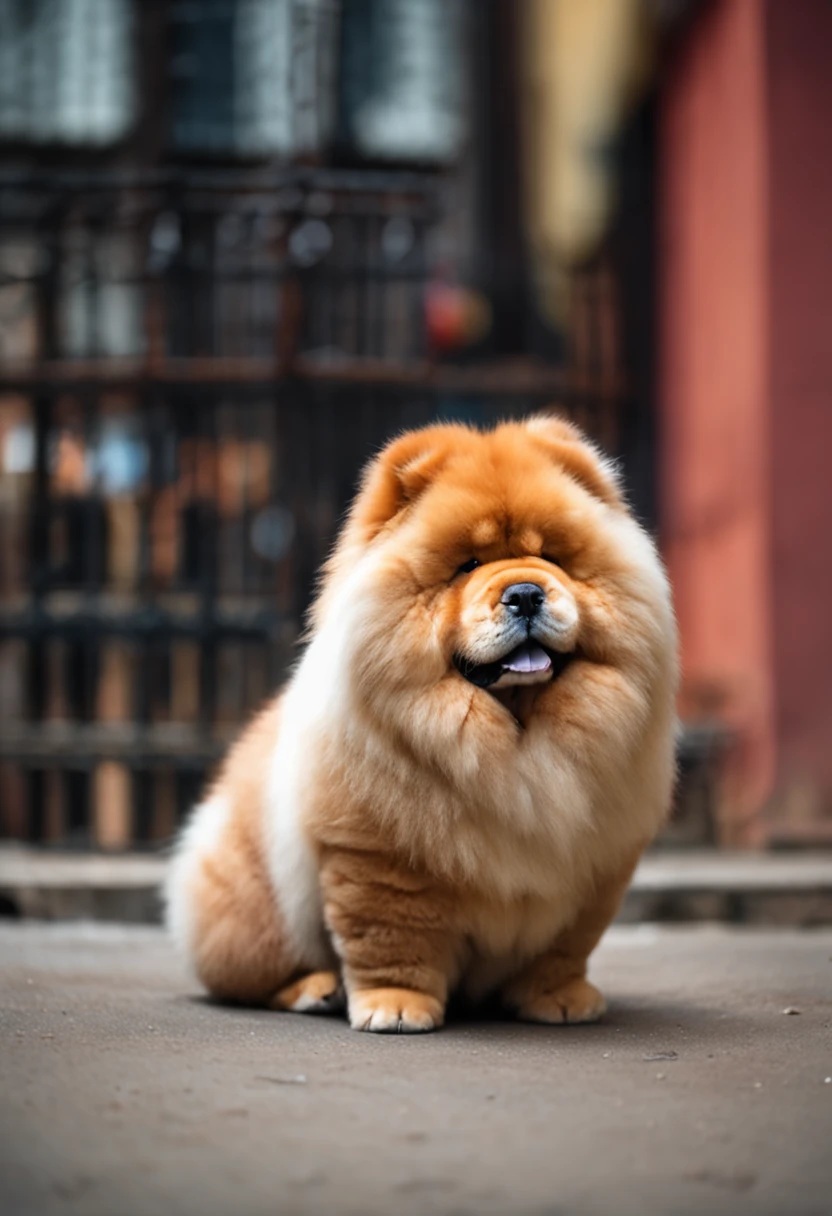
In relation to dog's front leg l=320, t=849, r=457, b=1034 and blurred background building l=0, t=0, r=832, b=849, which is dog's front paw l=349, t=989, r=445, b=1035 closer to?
dog's front leg l=320, t=849, r=457, b=1034

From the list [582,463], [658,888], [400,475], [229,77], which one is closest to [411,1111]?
[400,475]

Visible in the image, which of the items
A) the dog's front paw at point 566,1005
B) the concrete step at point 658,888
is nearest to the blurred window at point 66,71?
the concrete step at point 658,888

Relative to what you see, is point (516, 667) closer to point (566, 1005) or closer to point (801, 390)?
point (566, 1005)

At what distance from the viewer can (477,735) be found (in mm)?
2943

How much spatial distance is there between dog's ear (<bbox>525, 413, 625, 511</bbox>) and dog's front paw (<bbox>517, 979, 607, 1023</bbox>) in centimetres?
109

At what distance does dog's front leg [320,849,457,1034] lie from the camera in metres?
3.05

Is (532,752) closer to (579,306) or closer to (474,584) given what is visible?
(474,584)

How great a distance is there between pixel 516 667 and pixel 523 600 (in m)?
0.15

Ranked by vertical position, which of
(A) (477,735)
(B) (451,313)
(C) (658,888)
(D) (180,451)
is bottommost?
(C) (658,888)

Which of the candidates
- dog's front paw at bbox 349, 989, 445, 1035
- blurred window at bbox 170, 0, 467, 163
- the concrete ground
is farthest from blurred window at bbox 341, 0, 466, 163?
dog's front paw at bbox 349, 989, 445, 1035

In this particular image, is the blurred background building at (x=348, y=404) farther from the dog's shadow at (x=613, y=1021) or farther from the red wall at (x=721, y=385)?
the dog's shadow at (x=613, y=1021)

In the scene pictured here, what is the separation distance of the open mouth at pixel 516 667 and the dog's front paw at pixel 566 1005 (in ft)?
2.49

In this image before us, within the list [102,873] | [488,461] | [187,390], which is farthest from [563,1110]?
[187,390]

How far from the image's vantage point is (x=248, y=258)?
6.98 m
